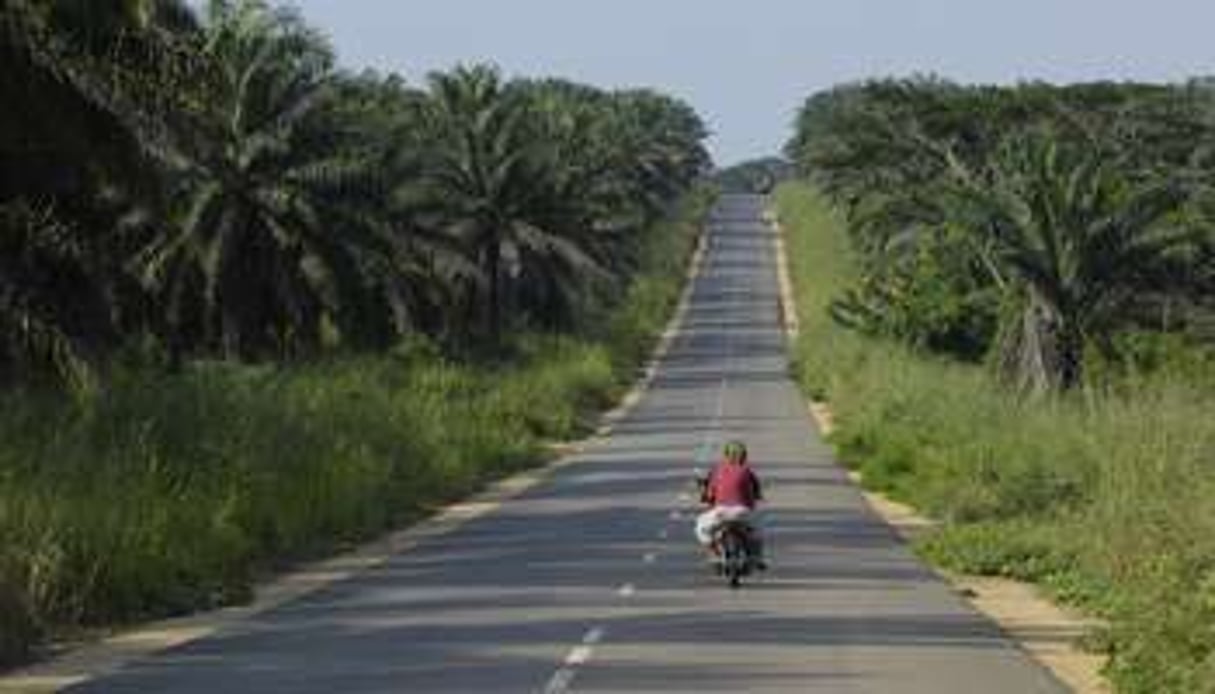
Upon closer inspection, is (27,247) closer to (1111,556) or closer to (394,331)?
(1111,556)

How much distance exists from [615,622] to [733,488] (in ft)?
20.9

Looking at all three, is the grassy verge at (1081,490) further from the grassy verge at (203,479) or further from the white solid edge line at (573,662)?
the grassy verge at (203,479)

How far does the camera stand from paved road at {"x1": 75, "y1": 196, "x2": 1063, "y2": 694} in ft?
55.8

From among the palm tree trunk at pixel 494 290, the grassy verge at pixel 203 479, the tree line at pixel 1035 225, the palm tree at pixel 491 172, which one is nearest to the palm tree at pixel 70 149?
the grassy verge at pixel 203 479

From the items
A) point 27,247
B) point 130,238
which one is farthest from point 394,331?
point 27,247

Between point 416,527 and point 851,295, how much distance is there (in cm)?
6486

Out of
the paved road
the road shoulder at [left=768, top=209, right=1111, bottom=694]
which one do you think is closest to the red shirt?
the paved road

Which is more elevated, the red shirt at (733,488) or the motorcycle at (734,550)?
the red shirt at (733,488)

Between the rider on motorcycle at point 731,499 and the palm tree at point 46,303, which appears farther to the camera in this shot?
the palm tree at point 46,303

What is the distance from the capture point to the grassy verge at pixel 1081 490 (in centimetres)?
→ 1748

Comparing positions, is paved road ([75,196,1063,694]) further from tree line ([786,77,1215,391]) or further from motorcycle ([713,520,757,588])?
tree line ([786,77,1215,391])

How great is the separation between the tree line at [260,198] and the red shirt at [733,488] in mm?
7492

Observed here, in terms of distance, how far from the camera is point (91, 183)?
100 ft

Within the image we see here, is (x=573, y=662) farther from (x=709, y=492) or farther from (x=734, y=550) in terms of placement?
(x=709, y=492)
